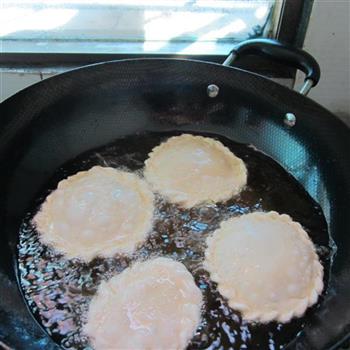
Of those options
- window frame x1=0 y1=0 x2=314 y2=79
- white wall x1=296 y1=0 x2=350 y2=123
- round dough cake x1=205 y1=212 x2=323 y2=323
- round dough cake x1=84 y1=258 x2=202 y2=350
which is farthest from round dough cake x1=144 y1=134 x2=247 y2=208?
white wall x1=296 y1=0 x2=350 y2=123

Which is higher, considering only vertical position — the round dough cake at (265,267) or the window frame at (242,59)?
the window frame at (242,59)

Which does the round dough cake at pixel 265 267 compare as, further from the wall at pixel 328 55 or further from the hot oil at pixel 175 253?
the wall at pixel 328 55

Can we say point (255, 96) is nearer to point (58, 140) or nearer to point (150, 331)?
point (58, 140)

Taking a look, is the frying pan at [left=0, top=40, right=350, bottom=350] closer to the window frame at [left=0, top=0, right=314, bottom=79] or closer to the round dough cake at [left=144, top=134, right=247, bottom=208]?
the round dough cake at [left=144, top=134, right=247, bottom=208]

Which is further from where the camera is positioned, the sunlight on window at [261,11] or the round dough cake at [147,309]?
the sunlight on window at [261,11]

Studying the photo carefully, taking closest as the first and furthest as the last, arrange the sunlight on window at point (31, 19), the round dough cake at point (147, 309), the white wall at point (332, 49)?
the round dough cake at point (147, 309) → the white wall at point (332, 49) → the sunlight on window at point (31, 19)

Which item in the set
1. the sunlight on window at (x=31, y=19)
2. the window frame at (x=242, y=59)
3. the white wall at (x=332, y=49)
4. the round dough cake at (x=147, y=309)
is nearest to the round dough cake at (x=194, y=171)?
the round dough cake at (x=147, y=309)
